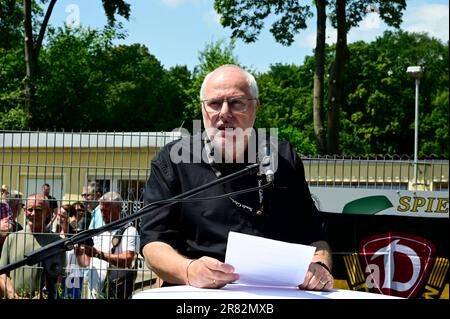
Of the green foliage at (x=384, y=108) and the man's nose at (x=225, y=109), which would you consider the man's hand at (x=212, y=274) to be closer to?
the man's nose at (x=225, y=109)

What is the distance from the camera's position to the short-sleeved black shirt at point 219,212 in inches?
101

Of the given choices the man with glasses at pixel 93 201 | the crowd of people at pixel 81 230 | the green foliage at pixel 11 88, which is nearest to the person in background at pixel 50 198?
the crowd of people at pixel 81 230

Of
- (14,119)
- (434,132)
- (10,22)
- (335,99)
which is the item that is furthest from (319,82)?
(434,132)

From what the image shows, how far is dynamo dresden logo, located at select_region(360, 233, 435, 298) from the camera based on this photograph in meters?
7.16

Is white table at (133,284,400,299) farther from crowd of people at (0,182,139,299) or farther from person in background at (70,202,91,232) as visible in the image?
person in background at (70,202,91,232)

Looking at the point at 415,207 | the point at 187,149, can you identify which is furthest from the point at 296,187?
the point at 415,207

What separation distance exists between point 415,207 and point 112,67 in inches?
1036

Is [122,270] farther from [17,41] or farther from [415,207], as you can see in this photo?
[17,41]

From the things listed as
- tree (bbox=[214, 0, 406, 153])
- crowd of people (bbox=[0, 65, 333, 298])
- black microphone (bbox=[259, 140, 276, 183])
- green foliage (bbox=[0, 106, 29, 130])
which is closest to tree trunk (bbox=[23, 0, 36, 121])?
green foliage (bbox=[0, 106, 29, 130])

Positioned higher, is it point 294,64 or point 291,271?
point 294,64

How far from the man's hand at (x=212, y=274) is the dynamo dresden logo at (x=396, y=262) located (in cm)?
530

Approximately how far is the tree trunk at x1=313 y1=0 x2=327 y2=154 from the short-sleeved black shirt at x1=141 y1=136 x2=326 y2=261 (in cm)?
1494

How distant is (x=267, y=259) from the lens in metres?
2.04

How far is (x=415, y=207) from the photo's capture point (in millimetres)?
8289
